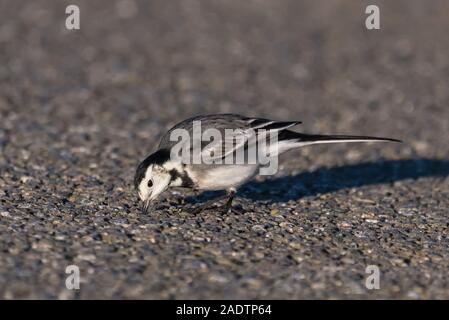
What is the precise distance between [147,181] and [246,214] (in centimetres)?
101

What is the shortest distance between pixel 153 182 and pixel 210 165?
52 cm

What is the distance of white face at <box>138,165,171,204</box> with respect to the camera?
6.70 m

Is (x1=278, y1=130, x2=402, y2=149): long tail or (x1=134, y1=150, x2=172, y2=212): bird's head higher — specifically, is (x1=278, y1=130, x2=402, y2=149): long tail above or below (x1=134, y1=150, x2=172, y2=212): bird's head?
above

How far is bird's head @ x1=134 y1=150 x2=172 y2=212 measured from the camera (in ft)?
22.0

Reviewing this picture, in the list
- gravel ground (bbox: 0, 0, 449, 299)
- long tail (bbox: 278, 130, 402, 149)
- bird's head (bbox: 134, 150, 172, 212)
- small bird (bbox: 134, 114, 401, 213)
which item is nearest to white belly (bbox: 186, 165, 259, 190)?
small bird (bbox: 134, 114, 401, 213)

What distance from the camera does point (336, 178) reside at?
8758mm

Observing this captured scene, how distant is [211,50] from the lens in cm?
1423

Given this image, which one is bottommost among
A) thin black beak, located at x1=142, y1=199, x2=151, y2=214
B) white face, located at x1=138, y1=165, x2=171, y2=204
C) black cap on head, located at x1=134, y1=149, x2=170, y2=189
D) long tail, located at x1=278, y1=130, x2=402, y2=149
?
thin black beak, located at x1=142, y1=199, x2=151, y2=214

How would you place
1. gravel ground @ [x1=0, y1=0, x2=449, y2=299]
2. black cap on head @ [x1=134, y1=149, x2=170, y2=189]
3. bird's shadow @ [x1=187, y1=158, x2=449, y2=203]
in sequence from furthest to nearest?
bird's shadow @ [x1=187, y1=158, x2=449, y2=203] → black cap on head @ [x1=134, y1=149, x2=170, y2=189] → gravel ground @ [x1=0, y1=0, x2=449, y2=299]

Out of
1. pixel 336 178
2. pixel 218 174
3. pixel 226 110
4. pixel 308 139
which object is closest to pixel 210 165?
pixel 218 174

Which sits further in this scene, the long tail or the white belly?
the long tail

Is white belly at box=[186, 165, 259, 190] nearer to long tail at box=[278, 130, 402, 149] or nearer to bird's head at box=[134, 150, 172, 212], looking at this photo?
bird's head at box=[134, 150, 172, 212]

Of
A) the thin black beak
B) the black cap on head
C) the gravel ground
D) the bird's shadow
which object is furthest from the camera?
the bird's shadow
